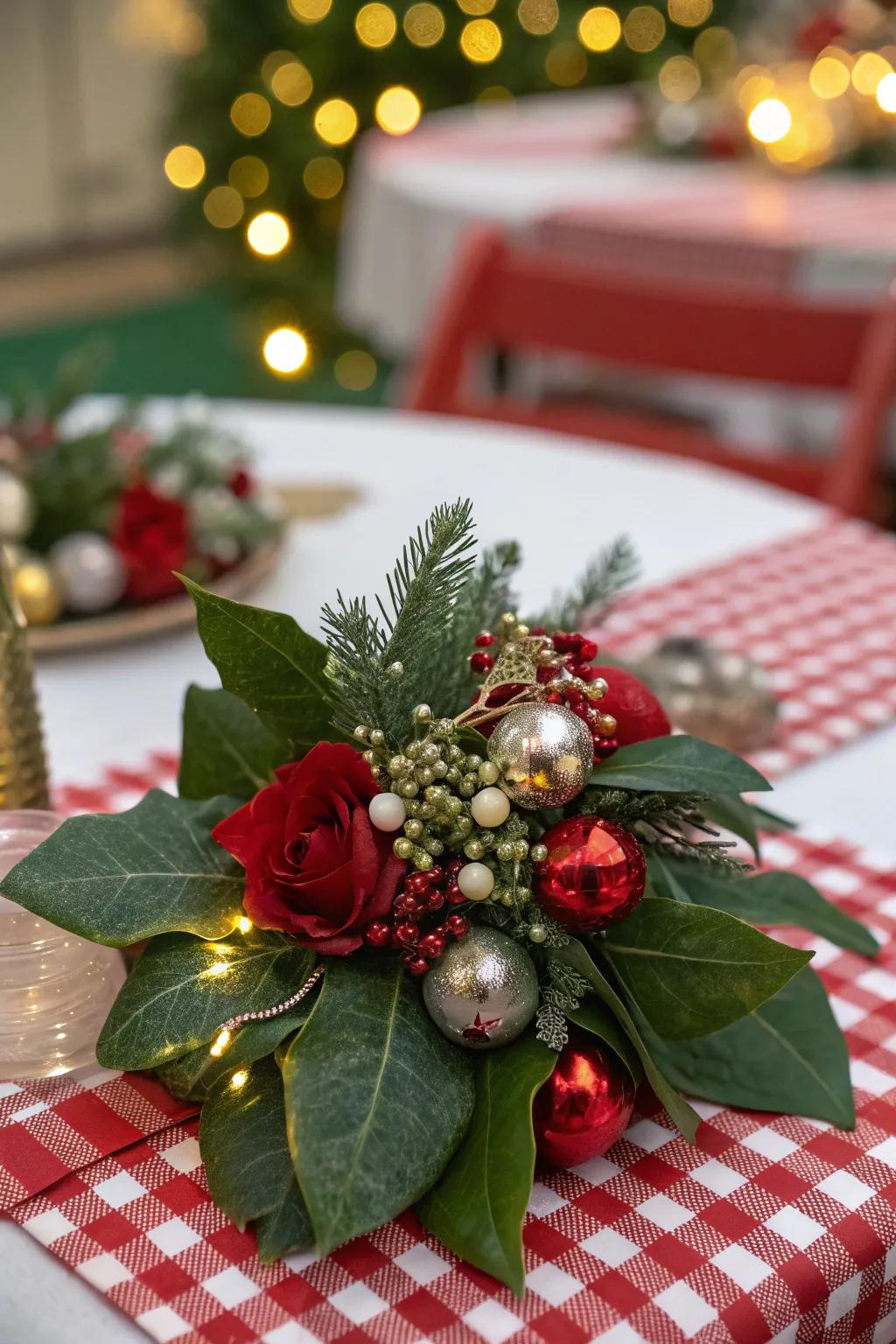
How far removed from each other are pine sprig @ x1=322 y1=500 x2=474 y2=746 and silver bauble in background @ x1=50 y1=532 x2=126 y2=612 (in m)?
0.42

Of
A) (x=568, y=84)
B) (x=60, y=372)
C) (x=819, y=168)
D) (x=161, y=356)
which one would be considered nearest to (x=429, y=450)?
(x=60, y=372)

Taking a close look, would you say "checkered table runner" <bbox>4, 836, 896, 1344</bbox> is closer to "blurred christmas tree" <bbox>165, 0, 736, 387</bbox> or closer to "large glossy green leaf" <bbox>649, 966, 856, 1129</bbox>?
"large glossy green leaf" <bbox>649, 966, 856, 1129</bbox>

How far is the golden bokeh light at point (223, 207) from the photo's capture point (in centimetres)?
420

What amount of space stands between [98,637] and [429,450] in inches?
17.2

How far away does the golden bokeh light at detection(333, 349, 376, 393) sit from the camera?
3.83 meters

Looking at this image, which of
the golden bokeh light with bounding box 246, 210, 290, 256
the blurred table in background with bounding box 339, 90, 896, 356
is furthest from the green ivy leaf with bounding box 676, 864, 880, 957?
the golden bokeh light with bounding box 246, 210, 290, 256

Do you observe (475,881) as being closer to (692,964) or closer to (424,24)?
(692,964)

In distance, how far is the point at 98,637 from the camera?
2.79 feet

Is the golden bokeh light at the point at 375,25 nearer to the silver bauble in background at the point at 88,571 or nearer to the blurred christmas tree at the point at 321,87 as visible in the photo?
the blurred christmas tree at the point at 321,87

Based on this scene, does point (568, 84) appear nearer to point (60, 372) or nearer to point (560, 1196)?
point (60, 372)

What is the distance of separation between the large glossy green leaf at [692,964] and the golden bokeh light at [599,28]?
4.10 metres

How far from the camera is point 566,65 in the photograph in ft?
13.6

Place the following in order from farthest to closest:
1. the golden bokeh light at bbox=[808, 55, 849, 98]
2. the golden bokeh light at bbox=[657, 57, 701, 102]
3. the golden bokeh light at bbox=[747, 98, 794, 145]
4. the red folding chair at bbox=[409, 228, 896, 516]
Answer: the golden bokeh light at bbox=[657, 57, 701, 102] → the golden bokeh light at bbox=[808, 55, 849, 98] → the golden bokeh light at bbox=[747, 98, 794, 145] → the red folding chair at bbox=[409, 228, 896, 516]

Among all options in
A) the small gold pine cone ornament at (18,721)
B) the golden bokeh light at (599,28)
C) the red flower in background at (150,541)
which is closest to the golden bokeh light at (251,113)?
the golden bokeh light at (599,28)
